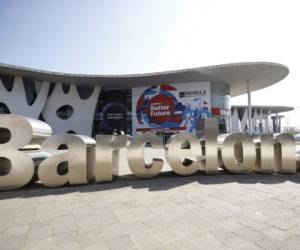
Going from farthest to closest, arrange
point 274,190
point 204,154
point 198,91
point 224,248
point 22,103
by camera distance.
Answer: point 198,91, point 22,103, point 204,154, point 274,190, point 224,248

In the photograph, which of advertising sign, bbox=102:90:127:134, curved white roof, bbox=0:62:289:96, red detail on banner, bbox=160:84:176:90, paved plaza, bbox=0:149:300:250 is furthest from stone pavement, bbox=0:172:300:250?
advertising sign, bbox=102:90:127:134

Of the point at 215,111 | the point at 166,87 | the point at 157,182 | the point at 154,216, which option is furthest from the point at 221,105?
the point at 154,216

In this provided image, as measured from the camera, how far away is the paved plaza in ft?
8.90

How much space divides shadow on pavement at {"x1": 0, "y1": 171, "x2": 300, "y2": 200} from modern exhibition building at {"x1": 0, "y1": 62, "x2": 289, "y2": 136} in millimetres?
24905

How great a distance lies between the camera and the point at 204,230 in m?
3.01

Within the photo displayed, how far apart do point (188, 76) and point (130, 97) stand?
35.8 ft

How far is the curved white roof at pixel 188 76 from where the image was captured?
29103mm

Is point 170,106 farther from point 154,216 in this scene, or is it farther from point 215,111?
point 154,216

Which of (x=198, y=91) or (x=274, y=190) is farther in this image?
(x=198, y=91)

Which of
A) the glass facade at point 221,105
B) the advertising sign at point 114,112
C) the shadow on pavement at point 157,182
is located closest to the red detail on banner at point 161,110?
the advertising sign at point 114,112

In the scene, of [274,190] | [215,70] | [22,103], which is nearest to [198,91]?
[215,70]

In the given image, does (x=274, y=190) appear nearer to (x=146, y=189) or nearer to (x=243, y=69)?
(x=146, y=189)

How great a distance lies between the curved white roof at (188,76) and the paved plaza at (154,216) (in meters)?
26.3

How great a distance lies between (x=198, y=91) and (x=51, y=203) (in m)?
32.2
